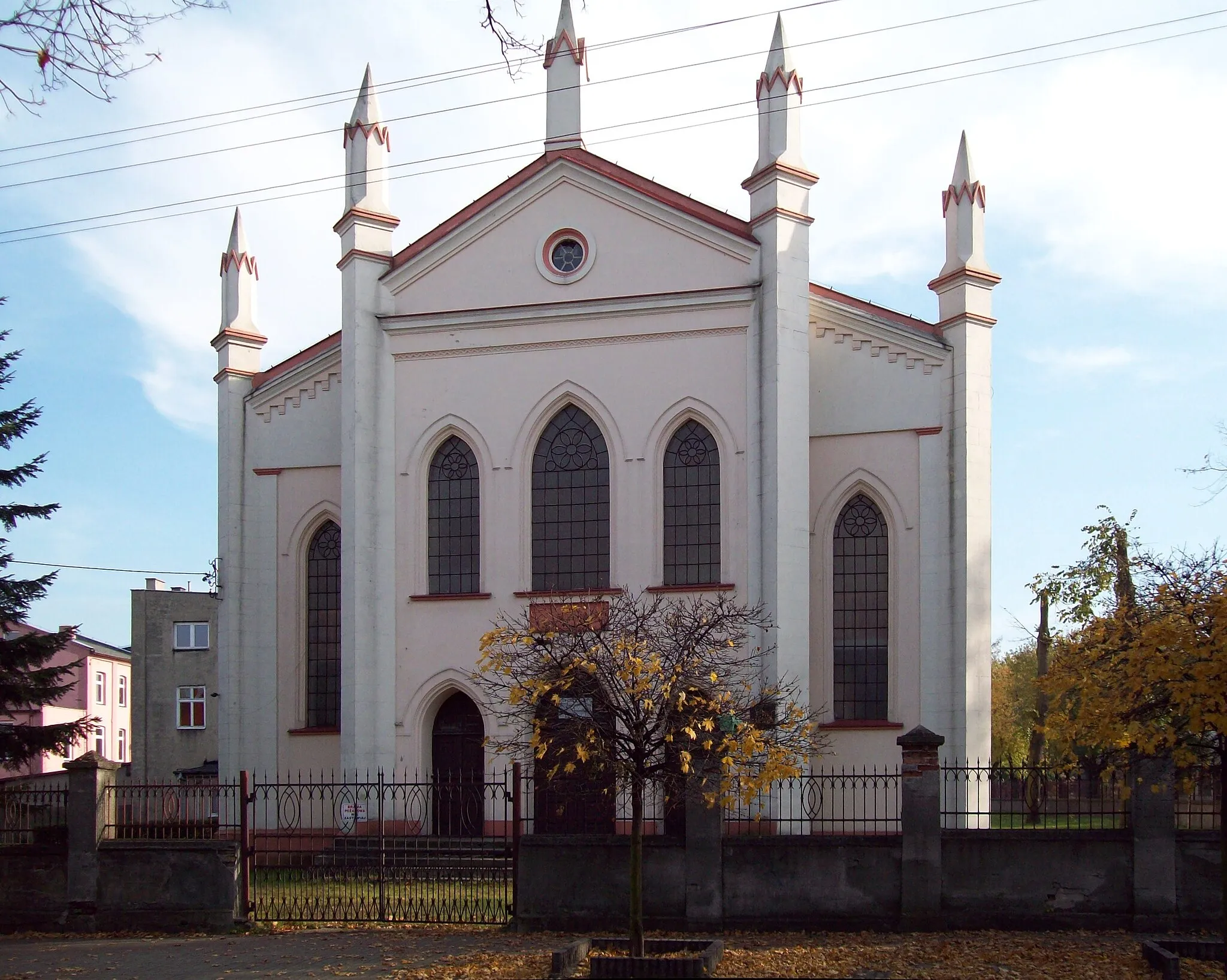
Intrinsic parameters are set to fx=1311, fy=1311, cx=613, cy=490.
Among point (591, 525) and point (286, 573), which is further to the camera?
point (286, 573)

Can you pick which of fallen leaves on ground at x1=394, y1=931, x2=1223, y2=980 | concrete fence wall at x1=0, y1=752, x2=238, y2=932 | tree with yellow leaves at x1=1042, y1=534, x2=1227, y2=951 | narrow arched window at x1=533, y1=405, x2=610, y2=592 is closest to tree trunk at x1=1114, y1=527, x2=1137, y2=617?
tree with yellow leaves at x1=1042, y1=534, x2=1227, y2=951

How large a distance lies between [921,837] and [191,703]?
99.1ft

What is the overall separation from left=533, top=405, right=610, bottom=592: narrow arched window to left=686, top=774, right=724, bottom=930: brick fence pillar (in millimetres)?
8364

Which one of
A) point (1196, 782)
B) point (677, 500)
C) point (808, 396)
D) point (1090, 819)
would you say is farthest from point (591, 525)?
point (1196, 782)

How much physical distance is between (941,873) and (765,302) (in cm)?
1077

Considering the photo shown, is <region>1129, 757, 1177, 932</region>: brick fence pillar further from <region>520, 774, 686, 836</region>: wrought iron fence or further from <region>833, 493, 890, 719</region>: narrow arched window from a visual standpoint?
<region>833, 493, 890, 719</region>: narrow arched window

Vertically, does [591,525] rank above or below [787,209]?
below

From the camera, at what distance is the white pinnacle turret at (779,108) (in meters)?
22.9

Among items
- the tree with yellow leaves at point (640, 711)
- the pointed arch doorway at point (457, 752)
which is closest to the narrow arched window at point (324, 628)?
the pointed arch doorway at point (457, 752)

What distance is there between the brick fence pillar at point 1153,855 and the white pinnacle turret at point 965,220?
11262 millimetres

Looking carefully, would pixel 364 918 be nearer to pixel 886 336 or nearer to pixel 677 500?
pixel 677 500

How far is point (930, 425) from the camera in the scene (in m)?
23.0

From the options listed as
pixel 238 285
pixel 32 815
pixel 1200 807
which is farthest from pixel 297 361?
pixel 1200 807

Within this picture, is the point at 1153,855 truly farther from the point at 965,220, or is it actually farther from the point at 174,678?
the point at 174,678
